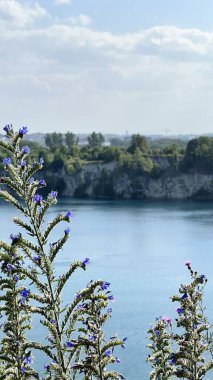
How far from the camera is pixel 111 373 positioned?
7191 mm

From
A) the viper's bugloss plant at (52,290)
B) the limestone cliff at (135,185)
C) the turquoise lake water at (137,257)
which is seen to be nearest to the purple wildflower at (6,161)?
the viper's bugloss plant at (52,290)

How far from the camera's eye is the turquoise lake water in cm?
3469

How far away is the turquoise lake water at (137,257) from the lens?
34.7 m

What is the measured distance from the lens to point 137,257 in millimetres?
60875

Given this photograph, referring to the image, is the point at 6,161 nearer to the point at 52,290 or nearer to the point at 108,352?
the point at 52,290

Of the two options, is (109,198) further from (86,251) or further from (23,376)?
(23,376)

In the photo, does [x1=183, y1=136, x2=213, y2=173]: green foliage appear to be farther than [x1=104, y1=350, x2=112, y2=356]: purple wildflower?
Yes

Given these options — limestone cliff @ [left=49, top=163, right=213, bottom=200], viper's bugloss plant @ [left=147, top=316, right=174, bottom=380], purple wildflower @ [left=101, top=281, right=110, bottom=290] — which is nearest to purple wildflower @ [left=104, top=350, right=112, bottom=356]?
purple wildflower @ [left=101, top=281, right=110, bottom=290]

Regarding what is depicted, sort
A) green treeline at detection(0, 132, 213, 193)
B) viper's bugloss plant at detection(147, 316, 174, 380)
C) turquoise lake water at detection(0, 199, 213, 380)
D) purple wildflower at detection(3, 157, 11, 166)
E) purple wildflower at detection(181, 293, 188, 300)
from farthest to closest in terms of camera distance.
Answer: green treeline at detection(0, 132, 213, 193) → turquoise lake water at detection(0, 199, 213, 380) → viper's bugloss plant at detection(147, 316, 174, 380) → purple wildflower at detection(181, 293, 188, 300) → purple wildflower at detection(3, 157, 11, 166)

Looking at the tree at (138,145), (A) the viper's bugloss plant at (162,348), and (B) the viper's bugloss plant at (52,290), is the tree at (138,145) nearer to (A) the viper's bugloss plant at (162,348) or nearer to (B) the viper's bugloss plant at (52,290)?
(A) the viper's bugloss plant at (162,348)

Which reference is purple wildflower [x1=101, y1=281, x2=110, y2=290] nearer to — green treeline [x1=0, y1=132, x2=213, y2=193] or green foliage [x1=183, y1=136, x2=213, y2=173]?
green treeline [x1=0, y1=132, x2=213, y2=193]

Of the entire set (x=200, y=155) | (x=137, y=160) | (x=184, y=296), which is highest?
(x=200, y=155)

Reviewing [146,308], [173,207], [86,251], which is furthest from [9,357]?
[173,207]

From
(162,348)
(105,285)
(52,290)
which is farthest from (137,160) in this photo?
(52,290)
